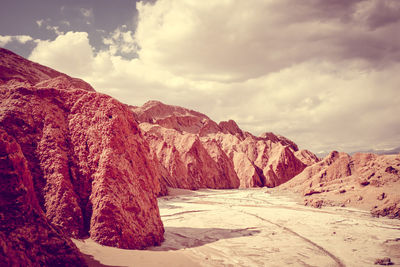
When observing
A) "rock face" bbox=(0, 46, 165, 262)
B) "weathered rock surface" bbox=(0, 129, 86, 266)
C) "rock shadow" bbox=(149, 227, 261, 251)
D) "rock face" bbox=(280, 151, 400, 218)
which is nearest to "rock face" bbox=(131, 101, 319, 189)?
"rock face" bbox=(280, 151, 400, 218)

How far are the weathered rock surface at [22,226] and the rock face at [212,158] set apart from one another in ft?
75.3

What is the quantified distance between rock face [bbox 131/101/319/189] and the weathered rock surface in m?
23.0

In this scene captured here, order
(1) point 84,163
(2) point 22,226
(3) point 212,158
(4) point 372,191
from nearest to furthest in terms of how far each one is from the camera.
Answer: (2) point 22,226 → (1) point 84,163 → (4) point 372,191 → (3) point 212,158

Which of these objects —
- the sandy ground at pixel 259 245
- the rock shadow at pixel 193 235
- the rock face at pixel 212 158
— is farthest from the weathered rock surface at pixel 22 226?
the rock face at pixel 212 158

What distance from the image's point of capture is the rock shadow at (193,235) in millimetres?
5606

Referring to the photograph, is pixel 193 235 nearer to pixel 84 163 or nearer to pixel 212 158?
pixel 84 163

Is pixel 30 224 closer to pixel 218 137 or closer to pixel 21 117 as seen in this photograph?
pixel 21 117

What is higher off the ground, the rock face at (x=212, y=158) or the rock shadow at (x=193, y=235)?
the rock face at (x=212, y=158)

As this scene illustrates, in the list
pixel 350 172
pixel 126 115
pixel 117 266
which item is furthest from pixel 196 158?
pixel 117 266

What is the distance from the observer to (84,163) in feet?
17.9

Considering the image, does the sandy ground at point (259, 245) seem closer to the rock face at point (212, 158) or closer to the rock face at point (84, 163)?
the rock face at point (84, 163)

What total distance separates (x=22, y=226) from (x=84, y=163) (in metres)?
2.66

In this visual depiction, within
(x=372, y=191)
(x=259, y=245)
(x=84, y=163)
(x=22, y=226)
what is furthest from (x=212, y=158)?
(x=22, y=226)

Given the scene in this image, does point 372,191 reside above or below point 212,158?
below
